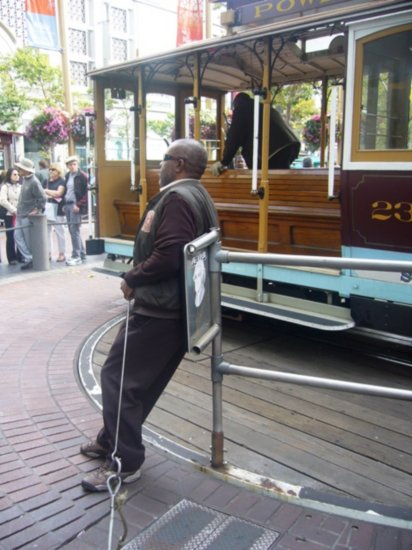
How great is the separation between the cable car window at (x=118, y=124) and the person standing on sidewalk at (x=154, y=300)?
4541 mm

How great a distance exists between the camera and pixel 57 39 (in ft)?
54.7

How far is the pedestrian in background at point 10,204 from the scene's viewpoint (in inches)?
408

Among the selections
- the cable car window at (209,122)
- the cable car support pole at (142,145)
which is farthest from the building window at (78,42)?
the cable car support pole at (142,145)

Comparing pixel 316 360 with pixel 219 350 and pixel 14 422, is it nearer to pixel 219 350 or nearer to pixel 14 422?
pixel 219 350

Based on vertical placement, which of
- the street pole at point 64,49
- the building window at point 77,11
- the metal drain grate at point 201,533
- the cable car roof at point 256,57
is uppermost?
the building window at point 77,11

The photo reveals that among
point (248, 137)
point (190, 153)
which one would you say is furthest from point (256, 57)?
point (190, 153)

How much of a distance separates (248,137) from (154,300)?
3.97 meters

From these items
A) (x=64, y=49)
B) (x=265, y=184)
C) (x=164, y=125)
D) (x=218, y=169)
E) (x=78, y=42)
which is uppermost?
(x=78, y=42)

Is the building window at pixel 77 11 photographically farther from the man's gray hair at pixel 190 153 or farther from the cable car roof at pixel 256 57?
the man's gray hair at pixel 190 153

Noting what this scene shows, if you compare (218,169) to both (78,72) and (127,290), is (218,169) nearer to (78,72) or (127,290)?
(127,290)

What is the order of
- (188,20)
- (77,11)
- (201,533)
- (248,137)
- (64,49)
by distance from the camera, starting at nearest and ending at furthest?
(201,533) → (248,137) → (188,20) → (64,49) → (77,11)

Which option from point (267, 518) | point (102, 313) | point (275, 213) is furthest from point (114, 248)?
point (267, 518)

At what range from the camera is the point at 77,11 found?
38.2m

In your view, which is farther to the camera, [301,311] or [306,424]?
[301,311]
